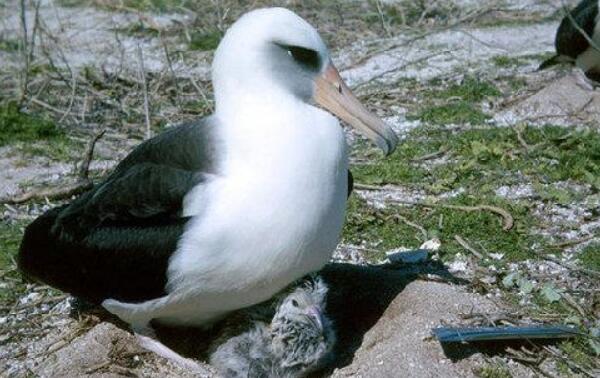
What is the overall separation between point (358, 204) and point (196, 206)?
1833mm

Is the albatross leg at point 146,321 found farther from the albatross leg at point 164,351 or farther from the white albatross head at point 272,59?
the white albatross head at point 272,59

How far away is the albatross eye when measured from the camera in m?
3.83

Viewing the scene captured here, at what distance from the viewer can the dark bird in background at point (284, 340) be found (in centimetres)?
386

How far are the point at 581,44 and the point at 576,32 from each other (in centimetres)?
14

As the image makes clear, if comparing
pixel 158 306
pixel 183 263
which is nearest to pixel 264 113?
pixel 183 263

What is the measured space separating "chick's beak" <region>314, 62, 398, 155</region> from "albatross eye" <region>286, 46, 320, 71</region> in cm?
6

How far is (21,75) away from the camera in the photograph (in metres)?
7.70

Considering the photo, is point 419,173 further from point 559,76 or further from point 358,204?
point 559,76

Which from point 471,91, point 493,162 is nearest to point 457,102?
point 471,91

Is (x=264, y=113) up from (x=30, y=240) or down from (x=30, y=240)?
up

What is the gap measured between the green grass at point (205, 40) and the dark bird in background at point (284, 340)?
5344 mm

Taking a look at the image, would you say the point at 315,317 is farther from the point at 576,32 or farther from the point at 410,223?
the point at 576,32

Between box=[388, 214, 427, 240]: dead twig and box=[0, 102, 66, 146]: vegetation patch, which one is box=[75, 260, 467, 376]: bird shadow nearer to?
box=[388, 214, 427, 240]: dead twig

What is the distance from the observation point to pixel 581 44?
8.33 metres
